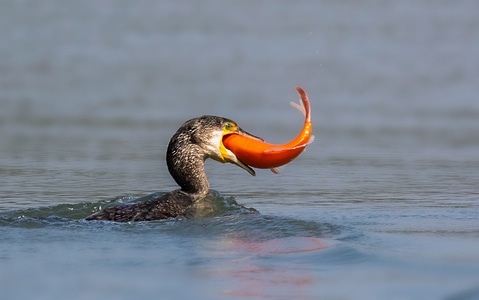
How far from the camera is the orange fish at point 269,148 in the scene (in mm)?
8422

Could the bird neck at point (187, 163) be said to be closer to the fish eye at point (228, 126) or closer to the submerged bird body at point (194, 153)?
the submerged bird body at point (194, 153)

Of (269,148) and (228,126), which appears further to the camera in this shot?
(228,126)

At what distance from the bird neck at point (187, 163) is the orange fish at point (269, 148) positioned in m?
0.24

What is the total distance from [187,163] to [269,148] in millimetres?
650

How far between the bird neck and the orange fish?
9.5 inches

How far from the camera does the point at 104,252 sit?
23.3 ft

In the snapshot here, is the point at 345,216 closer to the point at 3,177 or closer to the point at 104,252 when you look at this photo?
the point at 104,252

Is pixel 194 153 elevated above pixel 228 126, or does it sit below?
below

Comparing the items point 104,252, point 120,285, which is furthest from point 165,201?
point 120,285

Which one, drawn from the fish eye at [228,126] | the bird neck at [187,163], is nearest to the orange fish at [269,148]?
the fish eye at [228,126]

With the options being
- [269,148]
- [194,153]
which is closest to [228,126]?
Result: [194,153]

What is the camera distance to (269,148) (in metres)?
8.61

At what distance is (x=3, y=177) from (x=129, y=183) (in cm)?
110

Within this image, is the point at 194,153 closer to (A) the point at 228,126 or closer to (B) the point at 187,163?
(B) the point at 187,163
